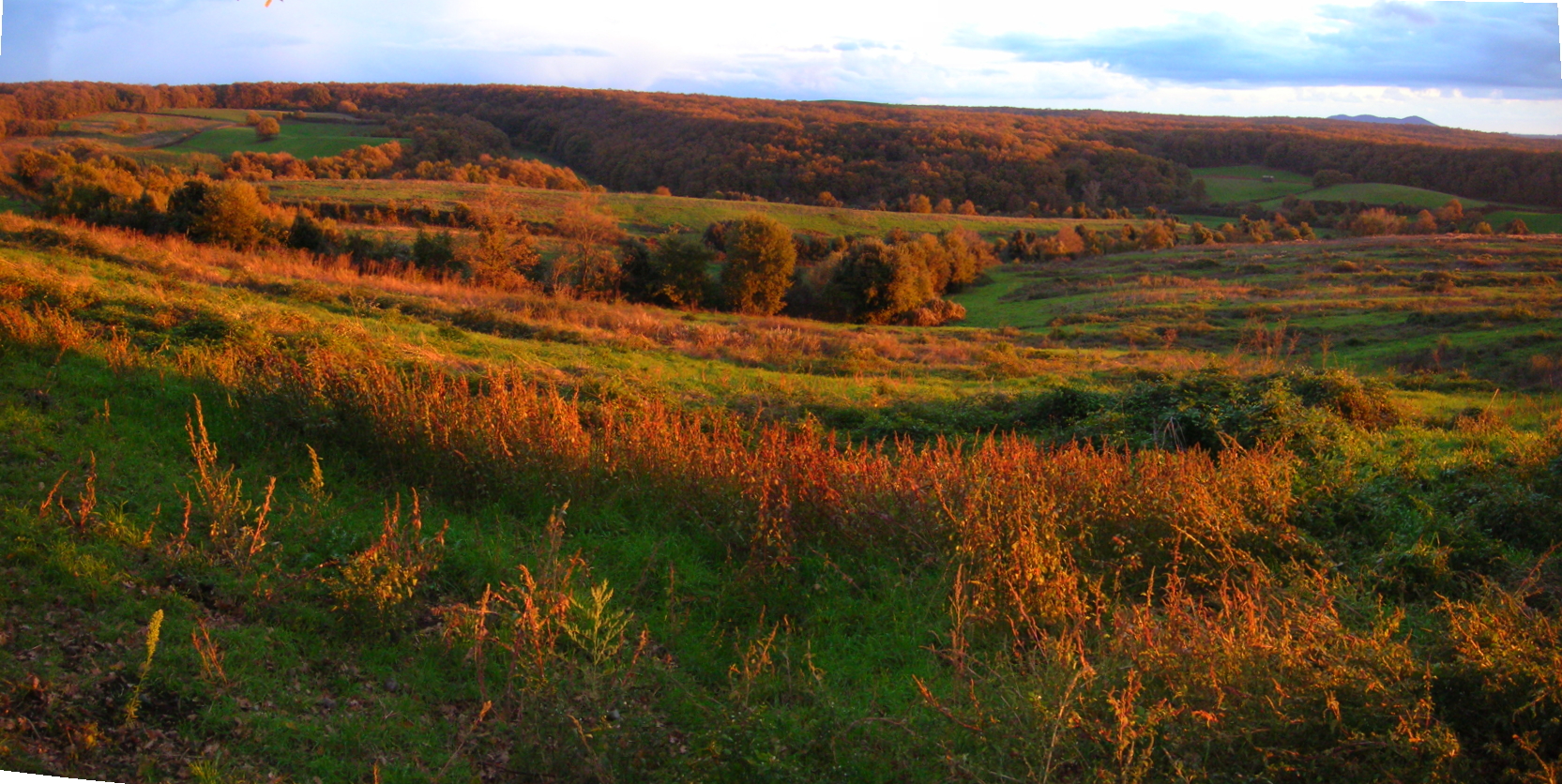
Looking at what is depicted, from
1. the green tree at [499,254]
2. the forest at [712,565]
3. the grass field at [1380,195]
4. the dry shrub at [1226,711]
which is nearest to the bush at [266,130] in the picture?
the green tree at [499,254]

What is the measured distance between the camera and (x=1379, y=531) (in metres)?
6.14

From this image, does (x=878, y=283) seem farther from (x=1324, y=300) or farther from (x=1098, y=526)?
(x=1098, y=526)

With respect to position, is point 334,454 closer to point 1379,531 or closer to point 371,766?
point 371,766

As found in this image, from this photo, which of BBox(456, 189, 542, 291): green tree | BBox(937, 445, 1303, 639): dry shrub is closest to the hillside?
BBox(456, 189, 542, 291): green tree

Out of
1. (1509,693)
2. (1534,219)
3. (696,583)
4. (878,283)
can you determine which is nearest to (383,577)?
(696,583)

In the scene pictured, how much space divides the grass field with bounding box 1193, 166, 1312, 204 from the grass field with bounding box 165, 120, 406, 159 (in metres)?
83.9

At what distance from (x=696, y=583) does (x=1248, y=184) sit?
105023 mm

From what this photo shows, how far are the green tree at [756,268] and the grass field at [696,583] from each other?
95.1 feet

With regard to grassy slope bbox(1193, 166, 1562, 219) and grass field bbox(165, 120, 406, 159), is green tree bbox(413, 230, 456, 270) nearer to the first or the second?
grass field bbox(165, 120, 406, 159)

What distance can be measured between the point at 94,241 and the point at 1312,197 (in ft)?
293

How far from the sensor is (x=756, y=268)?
39.5 m

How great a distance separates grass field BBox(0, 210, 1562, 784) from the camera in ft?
11.1

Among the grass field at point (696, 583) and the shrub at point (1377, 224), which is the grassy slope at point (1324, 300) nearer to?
the grass field at point (696, 583)

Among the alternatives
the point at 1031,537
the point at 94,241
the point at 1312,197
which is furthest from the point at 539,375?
the point at 1312,197
